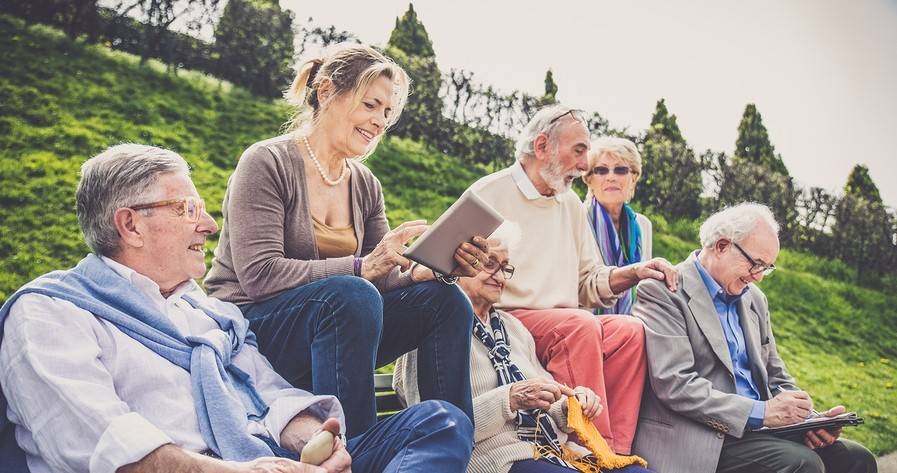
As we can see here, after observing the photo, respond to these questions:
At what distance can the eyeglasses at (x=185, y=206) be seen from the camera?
85.0 inches

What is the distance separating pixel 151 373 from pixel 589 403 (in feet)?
6.38

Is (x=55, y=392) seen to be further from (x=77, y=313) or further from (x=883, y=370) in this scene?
(x=883, y=370)

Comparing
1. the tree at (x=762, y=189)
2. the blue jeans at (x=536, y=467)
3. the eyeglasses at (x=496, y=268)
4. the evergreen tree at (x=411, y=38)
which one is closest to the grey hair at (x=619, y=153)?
the eyeglasses at (x=496, y=268)

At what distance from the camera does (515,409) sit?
122 inches

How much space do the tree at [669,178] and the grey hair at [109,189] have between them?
370 inches

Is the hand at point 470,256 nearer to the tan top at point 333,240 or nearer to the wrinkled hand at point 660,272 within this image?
the tan top at point 333,240

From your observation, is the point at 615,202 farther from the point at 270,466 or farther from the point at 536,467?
the point at 270,466

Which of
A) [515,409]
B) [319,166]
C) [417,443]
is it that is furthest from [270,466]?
[319,166]

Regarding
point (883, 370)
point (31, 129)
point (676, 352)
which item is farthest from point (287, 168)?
point (883, 370)

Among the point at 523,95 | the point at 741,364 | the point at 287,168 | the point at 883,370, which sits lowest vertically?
the point at 883,370

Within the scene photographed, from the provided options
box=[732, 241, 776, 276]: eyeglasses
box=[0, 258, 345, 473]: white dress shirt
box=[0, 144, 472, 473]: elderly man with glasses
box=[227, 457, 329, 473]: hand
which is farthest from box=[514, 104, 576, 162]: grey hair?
box=[227, 457, 329, 473]: hand

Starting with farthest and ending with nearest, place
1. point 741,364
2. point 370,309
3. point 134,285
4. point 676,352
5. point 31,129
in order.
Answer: point 31,129, point 741,364, point 676,352, point 370,309, point 134,285

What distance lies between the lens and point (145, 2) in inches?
318

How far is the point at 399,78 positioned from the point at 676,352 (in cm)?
195
